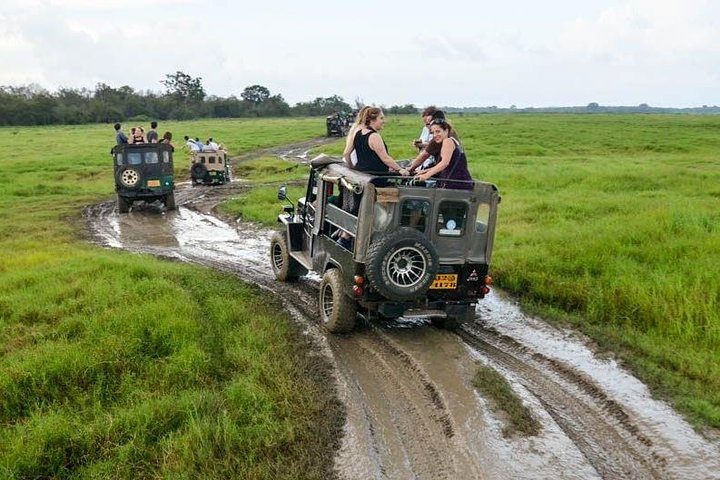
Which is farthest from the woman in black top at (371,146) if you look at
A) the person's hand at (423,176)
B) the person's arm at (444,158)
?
the person's arm at (444,158)

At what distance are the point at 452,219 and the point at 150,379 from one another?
361 cm

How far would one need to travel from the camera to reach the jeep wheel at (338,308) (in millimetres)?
7324

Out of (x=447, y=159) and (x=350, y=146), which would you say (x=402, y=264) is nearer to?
(x=447, y=159)

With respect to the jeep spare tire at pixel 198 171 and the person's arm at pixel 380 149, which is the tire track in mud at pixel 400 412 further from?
the jeep spare tire at pixel 198 171

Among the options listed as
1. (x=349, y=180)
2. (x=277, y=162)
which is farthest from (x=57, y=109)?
(x=349, y=180)

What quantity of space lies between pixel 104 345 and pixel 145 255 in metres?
5.37

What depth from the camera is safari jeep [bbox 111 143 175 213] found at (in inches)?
666

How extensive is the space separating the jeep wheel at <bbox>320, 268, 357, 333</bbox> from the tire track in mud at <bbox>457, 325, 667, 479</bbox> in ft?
4.47

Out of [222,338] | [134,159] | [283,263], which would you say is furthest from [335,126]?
[222,338]

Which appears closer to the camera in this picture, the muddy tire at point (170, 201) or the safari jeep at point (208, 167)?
the muddy tire at point (170, 201)

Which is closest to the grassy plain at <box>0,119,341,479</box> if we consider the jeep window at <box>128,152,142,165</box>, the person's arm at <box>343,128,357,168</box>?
the person's arm at <box>343,128,357,168</box>

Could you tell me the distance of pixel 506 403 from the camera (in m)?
5.80

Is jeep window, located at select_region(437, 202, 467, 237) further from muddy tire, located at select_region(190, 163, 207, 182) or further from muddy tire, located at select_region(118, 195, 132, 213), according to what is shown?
muddy tire, located at select_region(190, 163, 207, 182)

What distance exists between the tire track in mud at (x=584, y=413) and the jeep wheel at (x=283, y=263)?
322cm
